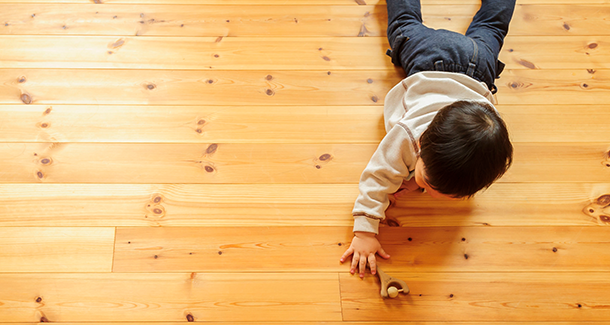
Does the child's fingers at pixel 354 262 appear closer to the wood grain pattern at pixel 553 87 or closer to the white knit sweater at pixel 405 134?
the white knit sweater at pixel 405 134

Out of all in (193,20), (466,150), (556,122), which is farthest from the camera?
(193,20)

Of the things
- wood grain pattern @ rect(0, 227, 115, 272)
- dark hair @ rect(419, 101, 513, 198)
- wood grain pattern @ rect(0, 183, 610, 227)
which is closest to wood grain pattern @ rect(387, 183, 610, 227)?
wood grain pattern @ rect(0, 183, 610, 227)

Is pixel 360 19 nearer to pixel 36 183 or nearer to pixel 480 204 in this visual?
pixel 480 204

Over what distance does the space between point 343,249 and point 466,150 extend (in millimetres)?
354

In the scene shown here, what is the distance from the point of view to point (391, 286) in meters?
0.87

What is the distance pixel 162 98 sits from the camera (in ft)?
3.48

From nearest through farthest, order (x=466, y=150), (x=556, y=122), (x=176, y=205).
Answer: (x=466, y=150) < (x=176, y=205) < (x=556, y=122)

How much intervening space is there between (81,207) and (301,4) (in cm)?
77

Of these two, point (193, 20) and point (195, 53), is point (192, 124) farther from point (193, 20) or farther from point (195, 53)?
point (193, 20)

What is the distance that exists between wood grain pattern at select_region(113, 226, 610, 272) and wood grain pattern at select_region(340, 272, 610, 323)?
2 centimetres

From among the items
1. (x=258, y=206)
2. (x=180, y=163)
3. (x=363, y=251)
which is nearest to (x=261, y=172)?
(x=258, y=206)

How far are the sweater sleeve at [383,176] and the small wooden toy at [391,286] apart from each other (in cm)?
10

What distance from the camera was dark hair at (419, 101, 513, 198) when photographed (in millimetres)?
689

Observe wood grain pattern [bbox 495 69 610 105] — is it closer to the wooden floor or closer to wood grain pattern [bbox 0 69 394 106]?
the wooden floor
